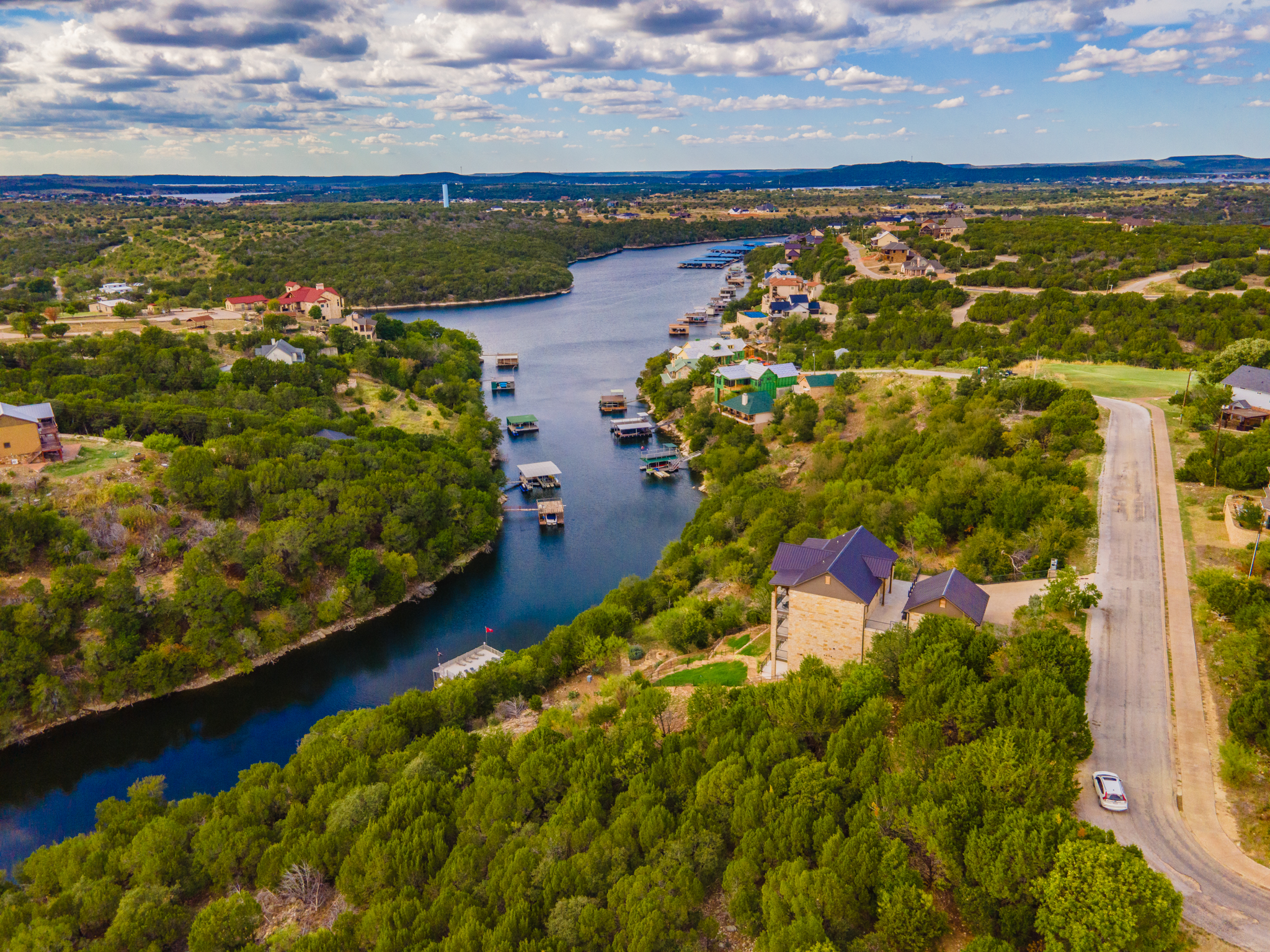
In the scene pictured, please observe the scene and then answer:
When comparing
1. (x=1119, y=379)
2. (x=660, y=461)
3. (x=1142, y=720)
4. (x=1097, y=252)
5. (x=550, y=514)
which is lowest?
(x=550, y=514)

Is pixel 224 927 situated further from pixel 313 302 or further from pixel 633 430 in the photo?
pixel 313 302

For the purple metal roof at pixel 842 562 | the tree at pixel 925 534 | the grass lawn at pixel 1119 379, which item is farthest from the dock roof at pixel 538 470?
the grass lawn at pixel 1119 379

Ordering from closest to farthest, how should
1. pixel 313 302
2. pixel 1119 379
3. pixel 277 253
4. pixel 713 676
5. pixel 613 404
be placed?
pixel 713 676 → pixel 1119 379 → pixel 613 404 → pixel 313 302 → pixel 277 253

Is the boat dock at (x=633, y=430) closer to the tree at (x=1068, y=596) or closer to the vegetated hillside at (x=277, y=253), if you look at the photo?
the tree at (x=1068, y=596)

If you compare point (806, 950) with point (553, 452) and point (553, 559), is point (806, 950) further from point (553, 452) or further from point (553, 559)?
point (553, 452)

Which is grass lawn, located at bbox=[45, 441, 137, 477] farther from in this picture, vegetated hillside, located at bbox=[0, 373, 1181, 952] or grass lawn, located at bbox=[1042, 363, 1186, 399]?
grass lawn, located at bbox=[1042, 363, 1186, 399]

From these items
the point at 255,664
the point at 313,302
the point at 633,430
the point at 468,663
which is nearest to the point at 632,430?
the point at 633,430

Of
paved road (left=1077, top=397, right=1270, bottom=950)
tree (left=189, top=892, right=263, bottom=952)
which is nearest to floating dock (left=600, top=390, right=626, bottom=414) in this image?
paved road (left=1077, top=397, right=1270, bottom=950)
